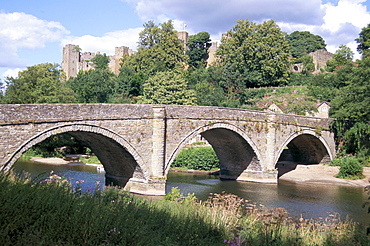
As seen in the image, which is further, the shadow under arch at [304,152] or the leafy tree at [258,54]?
the leafy tree at [258,54]

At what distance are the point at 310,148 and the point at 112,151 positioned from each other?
19280mm

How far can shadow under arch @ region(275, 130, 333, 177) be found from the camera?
103 feet

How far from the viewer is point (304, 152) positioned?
3406 cm

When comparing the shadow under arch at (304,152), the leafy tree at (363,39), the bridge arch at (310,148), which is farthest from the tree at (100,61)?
the bridge arch at (310,148)

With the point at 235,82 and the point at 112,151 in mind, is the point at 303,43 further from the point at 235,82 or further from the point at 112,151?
the point at 112,151

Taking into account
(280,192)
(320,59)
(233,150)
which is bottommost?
(280,192)

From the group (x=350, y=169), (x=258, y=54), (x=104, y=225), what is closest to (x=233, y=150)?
(x=350, y=169)

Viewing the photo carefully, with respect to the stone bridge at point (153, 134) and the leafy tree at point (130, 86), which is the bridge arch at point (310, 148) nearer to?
the stone bridge at point (153, 134)

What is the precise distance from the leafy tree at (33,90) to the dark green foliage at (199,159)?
1214cm

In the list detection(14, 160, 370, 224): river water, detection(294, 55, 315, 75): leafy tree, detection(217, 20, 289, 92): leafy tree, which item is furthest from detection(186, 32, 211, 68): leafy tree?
detection(14, 160, 370, 224): river water

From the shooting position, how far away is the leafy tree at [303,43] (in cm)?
7562

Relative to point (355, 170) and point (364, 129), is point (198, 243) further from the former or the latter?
point (364, 129)

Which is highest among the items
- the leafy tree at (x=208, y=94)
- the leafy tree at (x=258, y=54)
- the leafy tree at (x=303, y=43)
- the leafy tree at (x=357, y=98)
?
the leafy tree at (x=303, y=43)

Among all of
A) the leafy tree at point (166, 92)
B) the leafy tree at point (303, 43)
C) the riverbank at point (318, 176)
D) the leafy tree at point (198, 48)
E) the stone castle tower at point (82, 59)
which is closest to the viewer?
the riverbank at point (318, 176)
